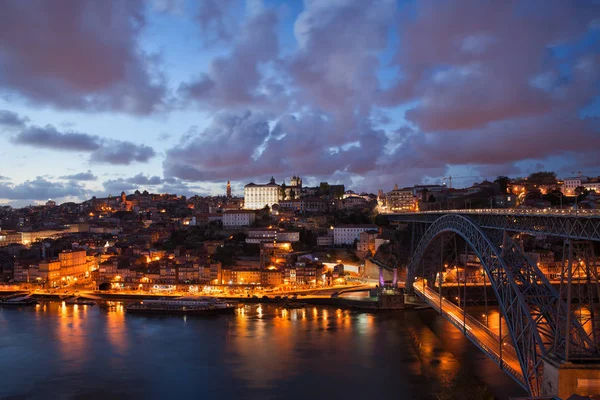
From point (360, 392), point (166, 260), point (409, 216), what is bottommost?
point (360, 392)

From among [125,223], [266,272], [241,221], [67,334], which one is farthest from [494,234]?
[125,223]

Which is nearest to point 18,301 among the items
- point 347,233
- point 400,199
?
point 347,233

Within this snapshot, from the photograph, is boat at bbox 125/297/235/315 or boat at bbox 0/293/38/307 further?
boat at bbox 0/293/38/307

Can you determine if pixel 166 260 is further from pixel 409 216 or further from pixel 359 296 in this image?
pixel 409 216

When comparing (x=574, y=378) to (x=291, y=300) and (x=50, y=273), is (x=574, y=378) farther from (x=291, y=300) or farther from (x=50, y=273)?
(x=50, y=273)

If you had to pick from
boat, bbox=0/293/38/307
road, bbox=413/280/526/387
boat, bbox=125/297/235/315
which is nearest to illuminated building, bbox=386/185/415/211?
boat, bbox=125/297/235/315

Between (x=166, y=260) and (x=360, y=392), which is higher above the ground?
(x=166, y=260)

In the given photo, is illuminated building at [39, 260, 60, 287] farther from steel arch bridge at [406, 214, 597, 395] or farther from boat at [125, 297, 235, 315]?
steel arch bridge at [406, 214, 597, 395]
